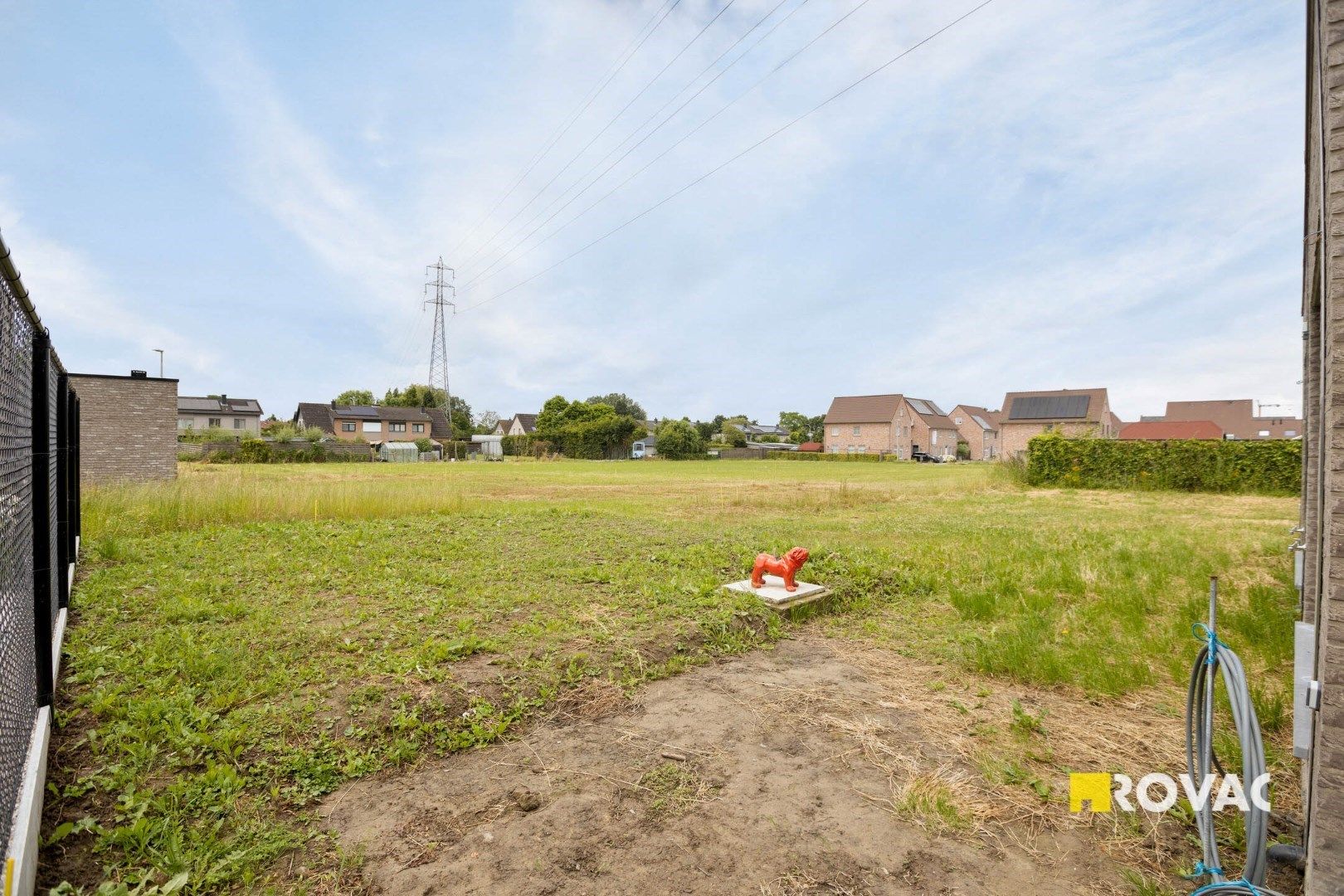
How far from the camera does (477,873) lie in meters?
2.31

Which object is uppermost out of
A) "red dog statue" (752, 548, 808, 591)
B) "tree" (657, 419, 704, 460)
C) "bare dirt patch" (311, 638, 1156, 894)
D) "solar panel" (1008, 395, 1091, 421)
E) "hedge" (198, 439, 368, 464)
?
"solar panel" (1008, 395, 1091, 421)

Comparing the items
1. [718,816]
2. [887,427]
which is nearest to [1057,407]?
[887,427]

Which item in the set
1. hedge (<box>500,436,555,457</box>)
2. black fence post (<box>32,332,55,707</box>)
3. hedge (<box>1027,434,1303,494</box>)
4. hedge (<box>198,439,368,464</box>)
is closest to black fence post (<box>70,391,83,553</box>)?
black fence post (<box>32,332,55,707</box>)

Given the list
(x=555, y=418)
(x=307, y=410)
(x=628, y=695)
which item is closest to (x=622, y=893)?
(x=628, y=695)

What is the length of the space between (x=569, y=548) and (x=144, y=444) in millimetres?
16561

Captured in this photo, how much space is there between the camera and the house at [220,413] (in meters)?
61.2

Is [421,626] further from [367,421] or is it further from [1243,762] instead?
[367,421]

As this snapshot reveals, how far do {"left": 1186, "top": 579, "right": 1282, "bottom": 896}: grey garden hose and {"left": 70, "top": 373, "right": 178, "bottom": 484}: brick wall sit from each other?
21859mm

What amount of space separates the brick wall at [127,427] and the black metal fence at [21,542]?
17.1 meters

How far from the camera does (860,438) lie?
2675 inches

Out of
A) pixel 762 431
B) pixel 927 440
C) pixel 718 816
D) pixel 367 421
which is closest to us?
pixel 718 816

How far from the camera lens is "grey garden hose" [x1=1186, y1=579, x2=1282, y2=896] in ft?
6.63

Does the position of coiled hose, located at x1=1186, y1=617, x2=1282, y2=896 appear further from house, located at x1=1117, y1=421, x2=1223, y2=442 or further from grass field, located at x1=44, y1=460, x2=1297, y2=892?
house, located at x1=1117, y1=421, x2=1223, y2=442

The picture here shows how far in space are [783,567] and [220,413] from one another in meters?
74.2
